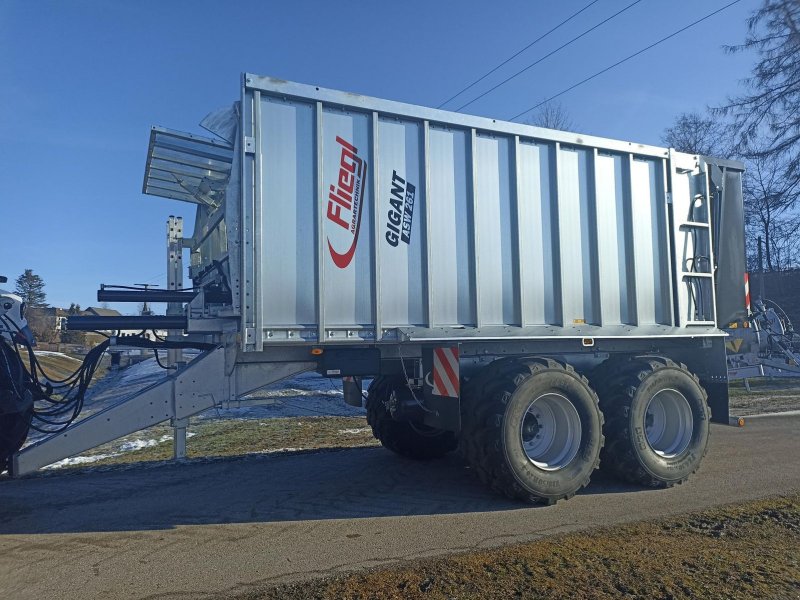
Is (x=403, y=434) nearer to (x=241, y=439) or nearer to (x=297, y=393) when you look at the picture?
(x=241, y=439)

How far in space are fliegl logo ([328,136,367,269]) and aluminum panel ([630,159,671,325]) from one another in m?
3.27

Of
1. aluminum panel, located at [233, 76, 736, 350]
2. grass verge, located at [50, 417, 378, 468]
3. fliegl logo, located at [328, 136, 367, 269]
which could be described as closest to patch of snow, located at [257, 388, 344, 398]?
grass verge, located at [50, 417, 378, 468]

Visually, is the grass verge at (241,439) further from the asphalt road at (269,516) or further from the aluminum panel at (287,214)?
the aluminum panel at (287,214)

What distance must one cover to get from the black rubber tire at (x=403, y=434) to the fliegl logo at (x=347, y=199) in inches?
97.3

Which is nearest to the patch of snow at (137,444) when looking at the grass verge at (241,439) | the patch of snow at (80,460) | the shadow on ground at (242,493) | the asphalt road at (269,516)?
the grass verge at (241,439)

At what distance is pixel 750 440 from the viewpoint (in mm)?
9023

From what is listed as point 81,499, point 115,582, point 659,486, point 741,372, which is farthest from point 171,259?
point 741,372

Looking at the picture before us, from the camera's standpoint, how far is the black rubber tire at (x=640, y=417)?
642 centimetres

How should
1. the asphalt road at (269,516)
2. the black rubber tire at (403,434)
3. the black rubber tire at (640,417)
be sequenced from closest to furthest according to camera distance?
the asphalt road at (269,516)
the black rubber tire at (640,417)
the black rubber tire at (403,434)

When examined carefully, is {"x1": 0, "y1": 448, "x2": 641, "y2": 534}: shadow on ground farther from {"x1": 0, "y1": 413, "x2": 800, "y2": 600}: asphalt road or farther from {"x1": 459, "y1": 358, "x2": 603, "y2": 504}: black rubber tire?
{"x1": 459, "y1": 358, "x2": 603, "y2": 504}: black rubber tire

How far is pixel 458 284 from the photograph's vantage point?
6.15m

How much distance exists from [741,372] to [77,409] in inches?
345

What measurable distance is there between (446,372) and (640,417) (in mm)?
2130

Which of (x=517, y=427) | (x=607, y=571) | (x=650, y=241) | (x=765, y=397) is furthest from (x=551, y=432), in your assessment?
Answer: (x=765, y=397)
